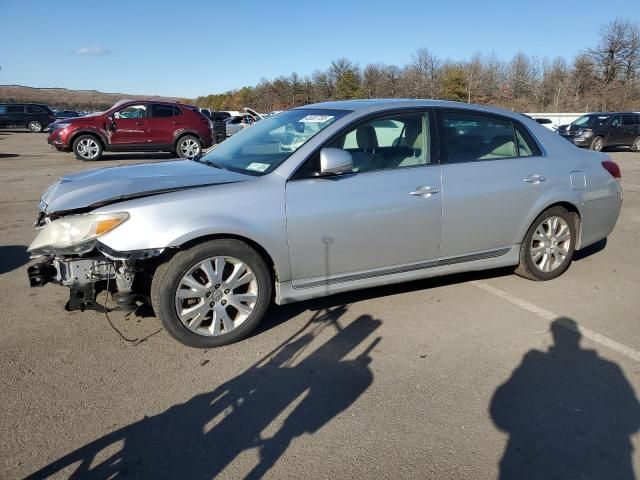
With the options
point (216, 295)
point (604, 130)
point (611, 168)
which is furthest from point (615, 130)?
point (216, 295)

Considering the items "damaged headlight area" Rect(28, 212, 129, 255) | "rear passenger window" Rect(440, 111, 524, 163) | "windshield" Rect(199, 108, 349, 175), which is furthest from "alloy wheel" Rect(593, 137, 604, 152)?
"damaged headlight area" Rect(28, 212, 129, 255)

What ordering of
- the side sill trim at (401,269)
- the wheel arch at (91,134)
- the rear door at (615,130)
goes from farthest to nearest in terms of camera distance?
the rear door at (615,130), the wheel arch at (91,134), the side sill trim at (401,269)

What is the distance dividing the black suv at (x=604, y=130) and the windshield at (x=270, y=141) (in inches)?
738

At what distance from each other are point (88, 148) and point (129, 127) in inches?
55.5

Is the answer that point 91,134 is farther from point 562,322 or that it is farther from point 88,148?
point 562,322

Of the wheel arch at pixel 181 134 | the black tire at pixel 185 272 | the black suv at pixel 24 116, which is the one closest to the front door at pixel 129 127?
the wheel arch at pixel 181 134

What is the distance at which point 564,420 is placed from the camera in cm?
280

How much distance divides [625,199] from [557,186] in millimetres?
6074

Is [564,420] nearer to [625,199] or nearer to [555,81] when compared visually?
[625,199]

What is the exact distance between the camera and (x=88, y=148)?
15.6 meters

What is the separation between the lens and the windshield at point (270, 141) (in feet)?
13.0

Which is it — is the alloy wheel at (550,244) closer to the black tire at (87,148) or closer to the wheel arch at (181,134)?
the wheel arch at (181,134)

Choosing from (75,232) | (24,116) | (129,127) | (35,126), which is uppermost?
(24,116)

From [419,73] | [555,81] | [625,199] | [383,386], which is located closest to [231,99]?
[419,73]
